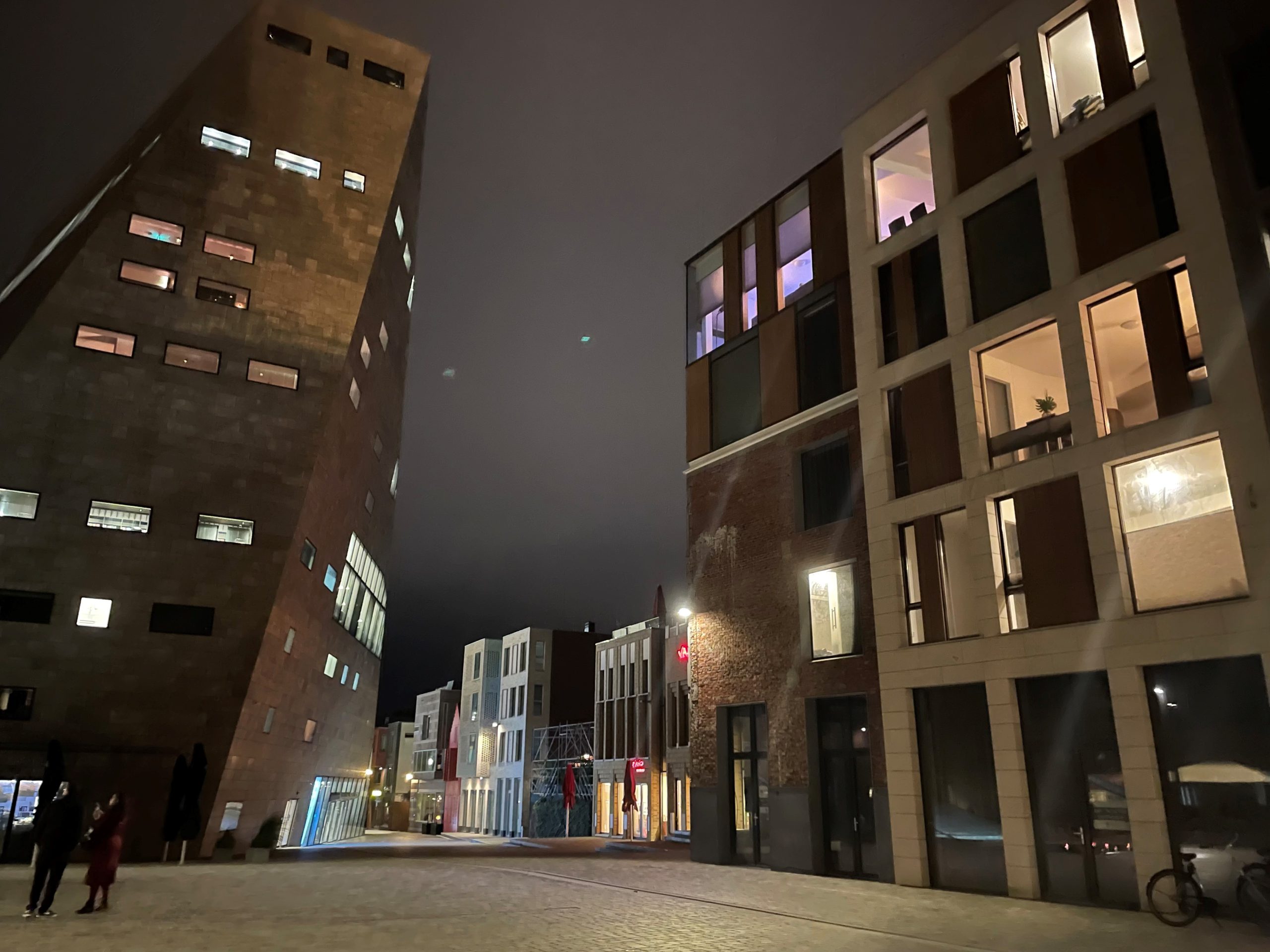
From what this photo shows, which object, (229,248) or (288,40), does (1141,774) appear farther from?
(288,40)

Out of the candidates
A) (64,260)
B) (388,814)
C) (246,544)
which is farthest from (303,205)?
(388,814)

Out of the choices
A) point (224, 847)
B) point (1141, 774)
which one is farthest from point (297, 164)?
point (1141, 774)

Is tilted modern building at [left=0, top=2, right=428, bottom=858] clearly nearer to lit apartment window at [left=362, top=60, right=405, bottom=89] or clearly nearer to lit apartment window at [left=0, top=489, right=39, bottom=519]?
lit apartment window at [left=0, top=489, right=39, bottom=519]

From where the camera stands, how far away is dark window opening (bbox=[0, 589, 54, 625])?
25.4 meters

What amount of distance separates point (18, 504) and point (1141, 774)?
2935 centimetres

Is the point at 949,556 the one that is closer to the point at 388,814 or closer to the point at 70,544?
the point at 70,544

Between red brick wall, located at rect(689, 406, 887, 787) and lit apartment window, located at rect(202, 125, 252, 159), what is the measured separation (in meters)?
21.2

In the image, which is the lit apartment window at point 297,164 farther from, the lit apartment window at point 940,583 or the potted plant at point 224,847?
the lit apartment window at point 940,583

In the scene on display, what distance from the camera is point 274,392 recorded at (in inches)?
1177

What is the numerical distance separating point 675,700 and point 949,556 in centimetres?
3049

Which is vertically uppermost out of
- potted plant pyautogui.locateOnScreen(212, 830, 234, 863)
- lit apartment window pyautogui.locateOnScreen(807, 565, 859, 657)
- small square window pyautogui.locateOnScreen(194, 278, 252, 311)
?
small square window pyautogui.locateOnScreen(194, 278, 252, 311)

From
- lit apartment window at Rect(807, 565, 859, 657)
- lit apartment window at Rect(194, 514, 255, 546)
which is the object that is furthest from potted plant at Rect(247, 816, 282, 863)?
lit apartment window at Rect(807, 565, 859, 657)

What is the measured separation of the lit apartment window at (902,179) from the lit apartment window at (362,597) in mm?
25232

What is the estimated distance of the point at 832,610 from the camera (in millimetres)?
21703
